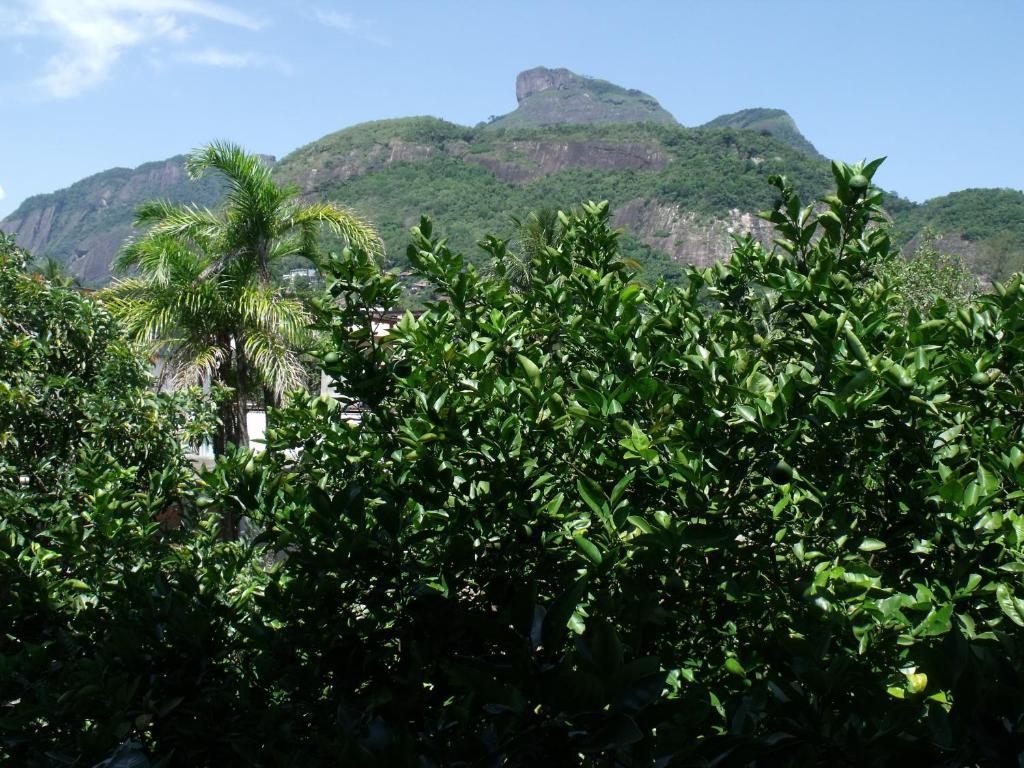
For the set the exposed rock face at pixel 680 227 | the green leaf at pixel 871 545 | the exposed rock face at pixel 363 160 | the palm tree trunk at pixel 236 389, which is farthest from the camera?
the exposed rock face at pixel 363 160

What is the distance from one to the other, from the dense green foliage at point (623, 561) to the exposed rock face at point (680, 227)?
83935mm

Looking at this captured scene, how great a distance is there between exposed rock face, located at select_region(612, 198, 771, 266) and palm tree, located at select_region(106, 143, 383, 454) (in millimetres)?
75224

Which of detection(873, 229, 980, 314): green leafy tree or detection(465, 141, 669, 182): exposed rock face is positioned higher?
detection(465, 141, 669, 182): exposed rock face

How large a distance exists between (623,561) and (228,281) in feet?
36.7

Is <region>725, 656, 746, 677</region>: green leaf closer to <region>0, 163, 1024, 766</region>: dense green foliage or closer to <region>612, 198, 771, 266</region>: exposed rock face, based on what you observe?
<region>0, 163, 1024, 766</region>: dense green foliage

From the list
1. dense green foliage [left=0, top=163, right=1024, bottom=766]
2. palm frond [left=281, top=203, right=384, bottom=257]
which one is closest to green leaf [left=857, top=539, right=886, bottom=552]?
dense green foliage [left=0, top=163, right=1024, bottom=766]

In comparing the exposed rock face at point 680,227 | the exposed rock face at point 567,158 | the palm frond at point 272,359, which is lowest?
the palm frond at point 272,359

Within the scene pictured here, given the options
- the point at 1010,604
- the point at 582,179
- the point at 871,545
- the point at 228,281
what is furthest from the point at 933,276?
the point at 582,179

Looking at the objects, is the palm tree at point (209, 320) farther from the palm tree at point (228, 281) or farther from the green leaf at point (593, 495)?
the green leaf at point (593, 495)

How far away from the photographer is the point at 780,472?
1.87 m

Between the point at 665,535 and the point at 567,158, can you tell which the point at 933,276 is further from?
the point at 567,158

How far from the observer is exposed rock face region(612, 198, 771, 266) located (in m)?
86.4

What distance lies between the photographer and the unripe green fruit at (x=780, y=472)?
1841 mm

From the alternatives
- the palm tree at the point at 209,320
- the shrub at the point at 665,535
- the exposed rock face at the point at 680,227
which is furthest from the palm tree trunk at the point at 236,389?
the exposed rock face at the point at 680,227
